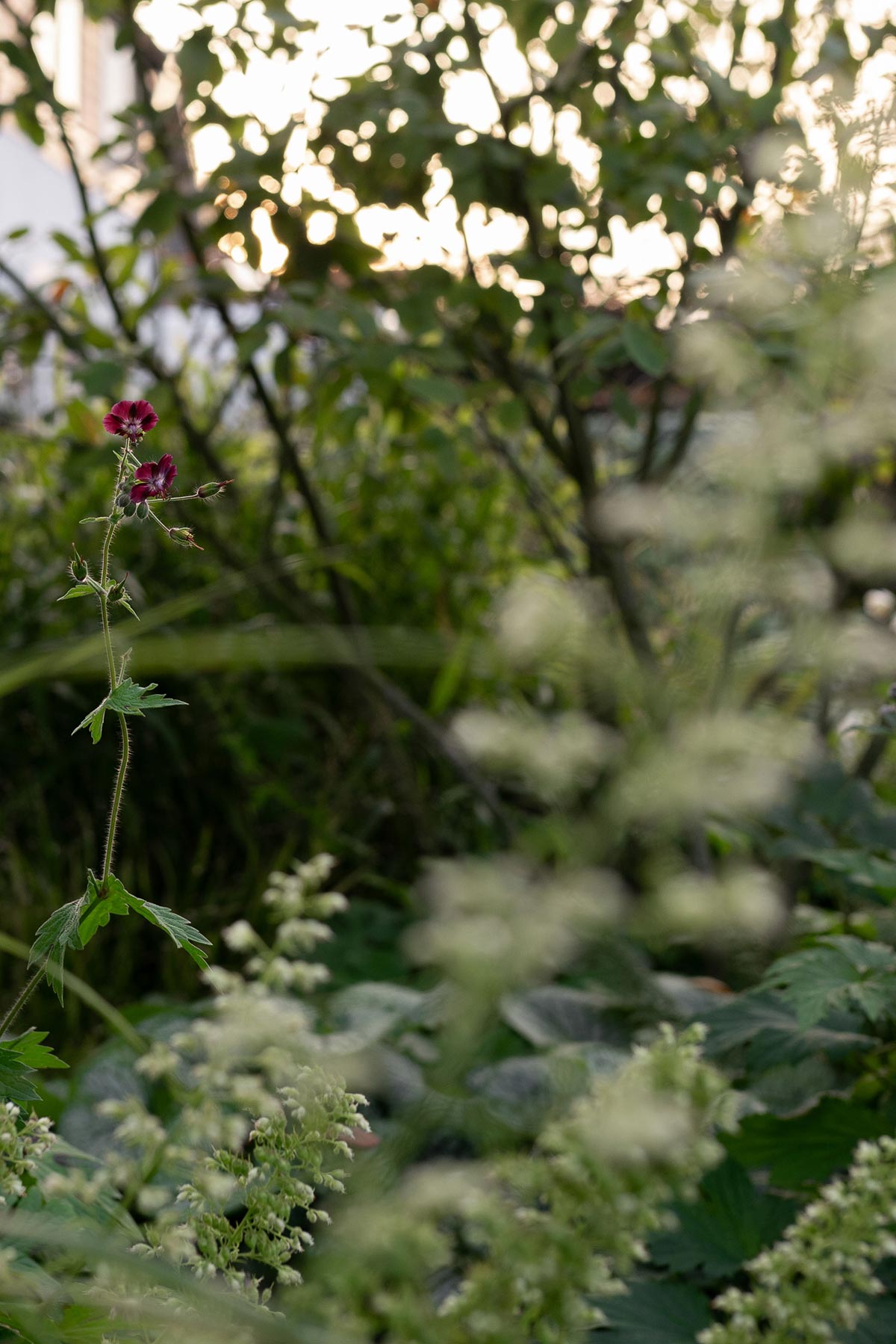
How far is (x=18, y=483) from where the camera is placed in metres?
2.71

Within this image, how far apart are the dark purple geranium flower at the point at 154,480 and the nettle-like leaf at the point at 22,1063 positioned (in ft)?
1.00

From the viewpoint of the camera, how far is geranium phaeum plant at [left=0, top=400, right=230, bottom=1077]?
1.86 ft

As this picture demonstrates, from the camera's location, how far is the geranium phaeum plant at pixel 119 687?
22.4 inches

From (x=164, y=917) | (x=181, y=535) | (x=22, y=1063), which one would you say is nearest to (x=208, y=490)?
(x=181, y=535)

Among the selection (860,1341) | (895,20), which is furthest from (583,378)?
(860,1341)

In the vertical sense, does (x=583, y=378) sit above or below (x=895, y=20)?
below

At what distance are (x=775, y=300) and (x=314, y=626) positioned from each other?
3.35ft

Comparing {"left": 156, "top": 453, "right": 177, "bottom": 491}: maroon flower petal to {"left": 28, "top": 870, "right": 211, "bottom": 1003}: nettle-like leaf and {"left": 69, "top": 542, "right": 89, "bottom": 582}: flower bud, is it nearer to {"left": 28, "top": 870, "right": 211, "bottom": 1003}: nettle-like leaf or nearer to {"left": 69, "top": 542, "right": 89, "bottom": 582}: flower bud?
{"left": 69, "top": 542, "right": 89, "bottom": 582}: flower bud

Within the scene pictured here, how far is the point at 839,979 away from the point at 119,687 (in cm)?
67

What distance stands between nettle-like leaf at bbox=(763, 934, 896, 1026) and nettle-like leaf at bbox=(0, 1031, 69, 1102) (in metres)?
0.56

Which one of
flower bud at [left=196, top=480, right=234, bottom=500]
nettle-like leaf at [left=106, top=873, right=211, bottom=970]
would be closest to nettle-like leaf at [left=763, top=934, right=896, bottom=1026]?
nettle-like leaf at [left=106, top=873, right=211, bottom=970]

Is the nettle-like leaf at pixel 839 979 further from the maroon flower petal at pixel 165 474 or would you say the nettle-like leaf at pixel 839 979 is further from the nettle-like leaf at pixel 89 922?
the maroon flower petal at pixel 165 474

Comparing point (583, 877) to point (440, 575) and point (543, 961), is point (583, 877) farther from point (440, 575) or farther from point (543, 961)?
point (440, 575)

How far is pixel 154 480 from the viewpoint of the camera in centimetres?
59
